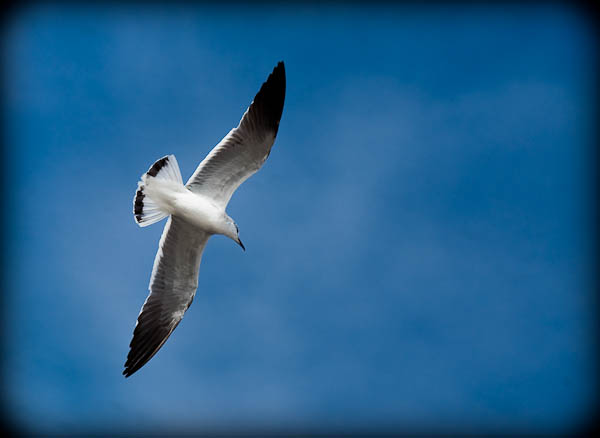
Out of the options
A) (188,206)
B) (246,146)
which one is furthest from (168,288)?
(246,146)

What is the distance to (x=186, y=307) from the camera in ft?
20.4

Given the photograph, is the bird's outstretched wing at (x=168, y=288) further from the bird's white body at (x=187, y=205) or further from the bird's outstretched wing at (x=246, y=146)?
the bird's outstretched wing at (x=246, y=146)

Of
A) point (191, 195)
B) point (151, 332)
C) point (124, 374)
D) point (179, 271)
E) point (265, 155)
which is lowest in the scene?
point (124, 374)

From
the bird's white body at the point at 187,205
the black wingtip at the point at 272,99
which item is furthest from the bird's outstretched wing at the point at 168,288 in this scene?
the black wingtip at the point at 272,99

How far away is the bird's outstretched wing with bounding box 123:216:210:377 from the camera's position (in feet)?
19.3

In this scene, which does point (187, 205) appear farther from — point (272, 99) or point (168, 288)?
point (272, 99)

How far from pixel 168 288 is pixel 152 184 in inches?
46.9

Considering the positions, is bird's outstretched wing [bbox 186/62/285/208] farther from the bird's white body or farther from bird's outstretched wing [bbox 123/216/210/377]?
bird's outstretched wing [bbox 123/216/210/377]

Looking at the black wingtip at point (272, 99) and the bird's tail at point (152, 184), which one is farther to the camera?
the black wingtip at point (272, 99)

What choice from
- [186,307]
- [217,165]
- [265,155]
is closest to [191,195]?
[217,165]

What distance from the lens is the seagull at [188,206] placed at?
5.53 meters

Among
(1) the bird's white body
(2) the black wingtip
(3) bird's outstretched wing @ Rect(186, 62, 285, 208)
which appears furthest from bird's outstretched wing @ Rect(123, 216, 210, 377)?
(2) the black wingtip

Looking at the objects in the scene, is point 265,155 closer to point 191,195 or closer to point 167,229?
point 191,195

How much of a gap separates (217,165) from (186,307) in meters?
1.54
